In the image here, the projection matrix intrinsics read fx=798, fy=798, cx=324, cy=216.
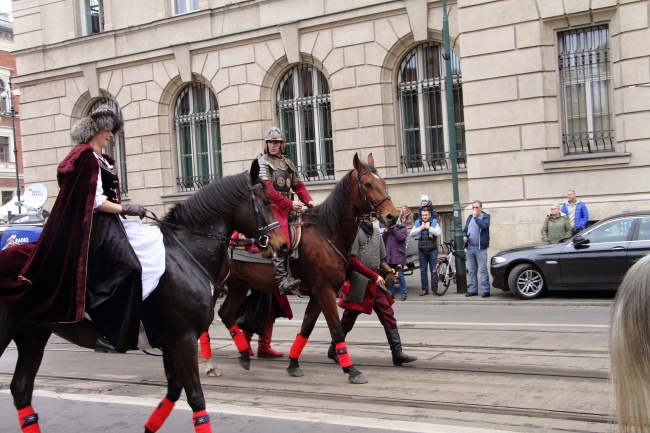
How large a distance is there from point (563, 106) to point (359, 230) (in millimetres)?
12131

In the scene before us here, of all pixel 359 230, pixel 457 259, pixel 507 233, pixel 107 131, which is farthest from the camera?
pixel 507 233

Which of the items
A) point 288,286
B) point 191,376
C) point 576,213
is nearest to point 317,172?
point 576,213

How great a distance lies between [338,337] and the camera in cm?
858

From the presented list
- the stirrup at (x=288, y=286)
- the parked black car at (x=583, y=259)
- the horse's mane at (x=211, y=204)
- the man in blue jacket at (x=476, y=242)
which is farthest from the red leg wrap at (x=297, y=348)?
the man in blue jacket at (x=476, y=242)

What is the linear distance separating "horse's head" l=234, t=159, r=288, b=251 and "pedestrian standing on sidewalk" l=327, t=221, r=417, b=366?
2633 mm

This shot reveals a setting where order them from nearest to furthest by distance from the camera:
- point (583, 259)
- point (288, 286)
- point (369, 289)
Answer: point (288, 286), point (369, 289), point (583, 259)

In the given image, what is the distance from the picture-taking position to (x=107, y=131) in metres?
6.20

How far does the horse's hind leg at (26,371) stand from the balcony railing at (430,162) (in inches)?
679

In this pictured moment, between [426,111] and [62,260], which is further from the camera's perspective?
[426,111]

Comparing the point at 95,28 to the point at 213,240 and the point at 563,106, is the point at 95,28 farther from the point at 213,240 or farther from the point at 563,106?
the point at 213,240

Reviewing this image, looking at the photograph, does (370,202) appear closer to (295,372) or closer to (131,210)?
(295,372)

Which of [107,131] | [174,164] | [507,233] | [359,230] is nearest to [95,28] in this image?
[174,164]

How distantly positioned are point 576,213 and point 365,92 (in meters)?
7.95

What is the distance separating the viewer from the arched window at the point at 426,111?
2259 cm
